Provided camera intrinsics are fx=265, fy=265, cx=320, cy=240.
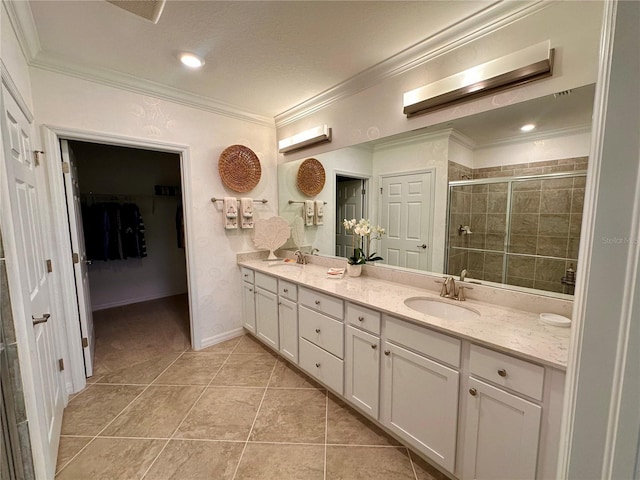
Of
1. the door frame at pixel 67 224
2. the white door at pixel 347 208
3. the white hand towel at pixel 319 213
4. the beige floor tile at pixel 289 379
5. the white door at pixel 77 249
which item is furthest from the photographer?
the white hand towel at pixel 319 213

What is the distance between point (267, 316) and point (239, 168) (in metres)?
1.60

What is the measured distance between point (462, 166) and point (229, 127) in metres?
2.31

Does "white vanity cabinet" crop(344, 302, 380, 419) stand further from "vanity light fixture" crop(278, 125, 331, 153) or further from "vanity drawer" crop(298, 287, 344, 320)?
"vanity light fixture" crop(278, 125, 331, 153)

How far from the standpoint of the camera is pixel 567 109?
1368 mm

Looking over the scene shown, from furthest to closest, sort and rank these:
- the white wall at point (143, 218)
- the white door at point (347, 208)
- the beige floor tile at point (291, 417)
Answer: the white wall at point (143, 218)
the white door at point (347, 208)
the beige floor tile at point (291, 417)

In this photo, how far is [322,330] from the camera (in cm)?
202

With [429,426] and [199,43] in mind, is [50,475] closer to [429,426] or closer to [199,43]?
[429,426]

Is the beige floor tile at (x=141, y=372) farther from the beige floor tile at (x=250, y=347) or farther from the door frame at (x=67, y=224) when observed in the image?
the beige floor tile at (x=250, y=347)

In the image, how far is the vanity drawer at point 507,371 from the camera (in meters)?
1.08

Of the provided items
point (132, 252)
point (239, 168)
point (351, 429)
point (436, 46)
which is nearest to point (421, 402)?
point (351, 429)

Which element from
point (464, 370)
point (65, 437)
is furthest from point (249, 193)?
point (464, 370)

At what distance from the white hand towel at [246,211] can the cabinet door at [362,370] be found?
173 cm

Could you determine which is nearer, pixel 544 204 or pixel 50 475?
pixel 50 475

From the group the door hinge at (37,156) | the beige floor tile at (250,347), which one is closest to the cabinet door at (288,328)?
the beige floor tile at (250,347)
